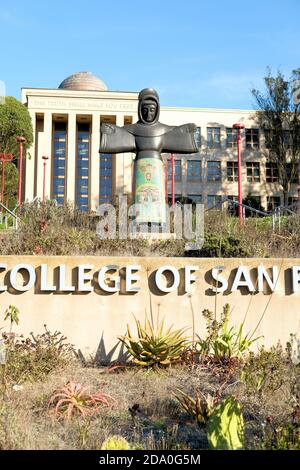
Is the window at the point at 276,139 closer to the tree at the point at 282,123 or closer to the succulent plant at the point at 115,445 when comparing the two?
the tree at the point at 282,123

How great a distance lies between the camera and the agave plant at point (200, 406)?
5.21m

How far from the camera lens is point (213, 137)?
51.3 m

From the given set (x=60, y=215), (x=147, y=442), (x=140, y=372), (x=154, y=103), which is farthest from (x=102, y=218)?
(x=147, y=442)

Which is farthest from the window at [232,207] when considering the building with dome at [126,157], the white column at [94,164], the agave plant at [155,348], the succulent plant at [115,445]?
the white column at [94,164]

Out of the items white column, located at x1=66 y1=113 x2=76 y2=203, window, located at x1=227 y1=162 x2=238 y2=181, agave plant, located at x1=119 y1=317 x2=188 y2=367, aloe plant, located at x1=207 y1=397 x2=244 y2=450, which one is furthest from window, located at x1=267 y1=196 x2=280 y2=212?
aloe plant, located at x1=207 y1=397 x2=244 y2=450

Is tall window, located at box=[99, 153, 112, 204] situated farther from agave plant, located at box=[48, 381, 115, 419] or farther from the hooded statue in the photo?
agave plant, located at box=[48, 381, 115, 419]

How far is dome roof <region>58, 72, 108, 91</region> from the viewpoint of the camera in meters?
56.1

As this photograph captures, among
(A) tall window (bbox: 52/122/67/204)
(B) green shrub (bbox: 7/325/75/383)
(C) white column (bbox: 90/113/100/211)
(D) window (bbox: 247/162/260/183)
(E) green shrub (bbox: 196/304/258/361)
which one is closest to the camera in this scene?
(B) green shrub (bbox: 7/325/75/383)

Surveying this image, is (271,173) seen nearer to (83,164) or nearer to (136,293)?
(83,164)

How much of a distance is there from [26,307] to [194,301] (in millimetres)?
2999

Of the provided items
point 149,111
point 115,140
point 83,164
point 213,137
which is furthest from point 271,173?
point 115,140

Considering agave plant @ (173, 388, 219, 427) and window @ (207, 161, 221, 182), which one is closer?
agave plant @ (173, 388, 219, 427)

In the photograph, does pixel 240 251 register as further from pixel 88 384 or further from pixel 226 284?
pixel 88 384
